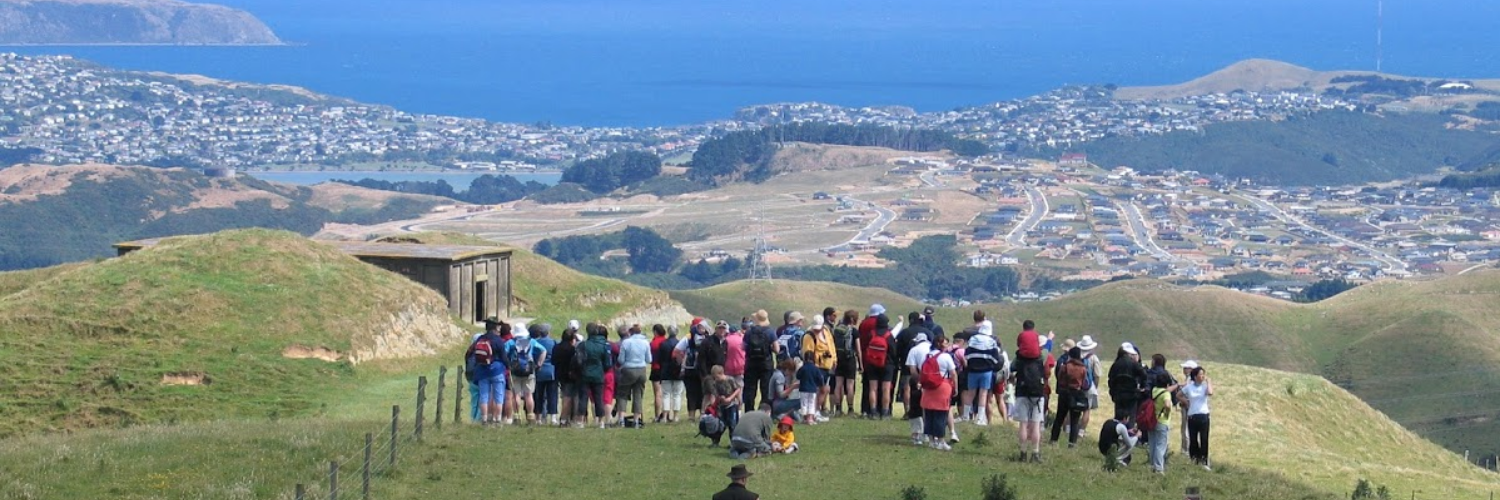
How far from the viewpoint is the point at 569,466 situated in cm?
1944

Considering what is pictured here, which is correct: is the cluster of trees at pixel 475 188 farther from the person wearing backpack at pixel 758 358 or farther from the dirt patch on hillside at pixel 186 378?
the person wearing backpack at pixel 758 358

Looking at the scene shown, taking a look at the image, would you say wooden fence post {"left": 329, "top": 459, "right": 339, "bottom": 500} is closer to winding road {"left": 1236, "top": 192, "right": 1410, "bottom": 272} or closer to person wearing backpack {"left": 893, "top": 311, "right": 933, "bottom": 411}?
person wearing backpack {"left": 893, "top": 311, "right": 933, "bottom": 411}

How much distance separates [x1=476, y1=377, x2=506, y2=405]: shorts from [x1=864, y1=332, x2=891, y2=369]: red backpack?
3.80 m

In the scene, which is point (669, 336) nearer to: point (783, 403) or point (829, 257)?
point (783, 403)

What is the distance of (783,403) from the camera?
68.7 ft

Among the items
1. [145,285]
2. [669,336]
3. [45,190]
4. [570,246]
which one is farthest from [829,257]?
[669,336]

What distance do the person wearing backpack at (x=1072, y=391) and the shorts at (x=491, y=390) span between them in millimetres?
5618

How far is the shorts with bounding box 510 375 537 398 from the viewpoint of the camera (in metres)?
22.9

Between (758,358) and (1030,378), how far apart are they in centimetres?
331

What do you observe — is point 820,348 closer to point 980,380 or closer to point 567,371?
point 980,380

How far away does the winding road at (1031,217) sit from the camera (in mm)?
146125

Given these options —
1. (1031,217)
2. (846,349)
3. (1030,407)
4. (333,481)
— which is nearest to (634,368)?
(846,349)

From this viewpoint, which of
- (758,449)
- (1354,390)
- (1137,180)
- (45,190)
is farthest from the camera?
(1137,180)

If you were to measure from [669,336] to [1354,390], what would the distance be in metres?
37.6
